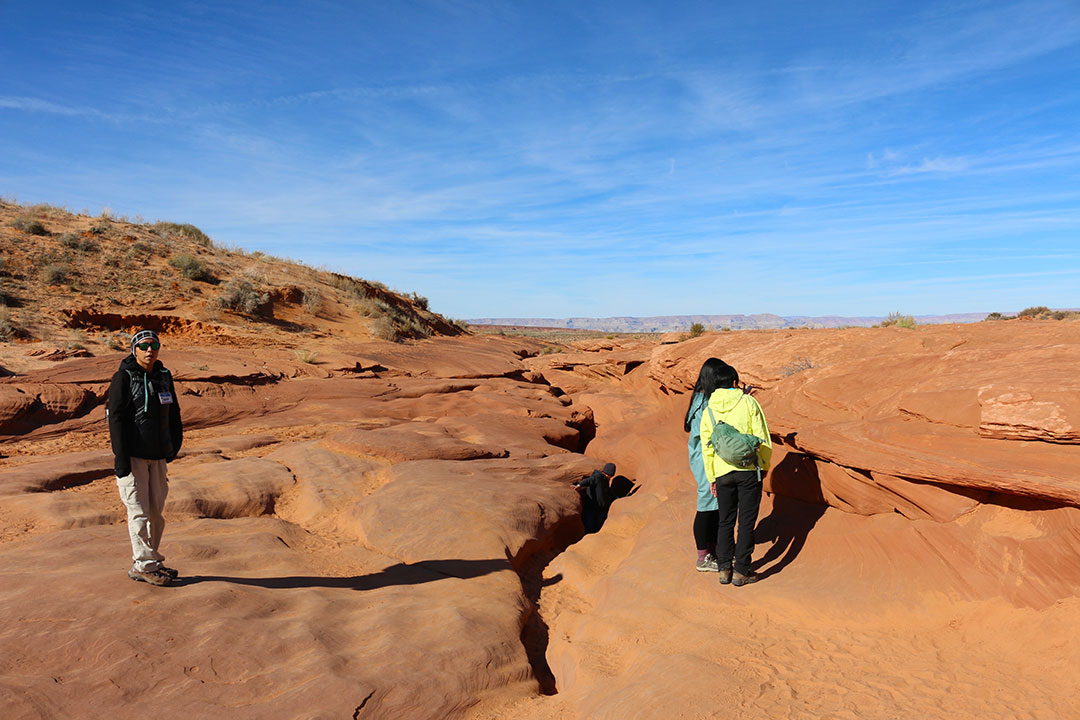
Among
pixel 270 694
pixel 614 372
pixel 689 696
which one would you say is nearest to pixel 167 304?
pixel 614 372

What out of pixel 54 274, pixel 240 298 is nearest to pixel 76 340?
pixel 54 274

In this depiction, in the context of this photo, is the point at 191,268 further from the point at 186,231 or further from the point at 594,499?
the point at 594,499

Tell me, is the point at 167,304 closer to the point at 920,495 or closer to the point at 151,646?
the point at 151,646

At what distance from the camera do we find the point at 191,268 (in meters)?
22.2

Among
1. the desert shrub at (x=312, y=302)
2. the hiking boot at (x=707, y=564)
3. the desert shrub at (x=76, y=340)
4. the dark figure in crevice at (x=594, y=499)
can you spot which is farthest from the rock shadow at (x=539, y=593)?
the desert shrub at (x=312, y=302)

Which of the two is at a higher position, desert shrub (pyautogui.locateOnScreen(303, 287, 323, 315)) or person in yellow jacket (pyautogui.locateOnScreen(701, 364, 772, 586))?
desert shrub (pyautogui.locateOnScreen(303, 287, 323, 315))

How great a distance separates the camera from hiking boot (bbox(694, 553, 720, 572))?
557 cm

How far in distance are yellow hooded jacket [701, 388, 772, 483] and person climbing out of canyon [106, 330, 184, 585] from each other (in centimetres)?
460

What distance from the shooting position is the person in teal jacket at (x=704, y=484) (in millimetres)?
5500

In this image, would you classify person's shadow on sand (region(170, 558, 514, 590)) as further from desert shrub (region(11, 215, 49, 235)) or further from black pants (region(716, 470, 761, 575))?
desert shrub (region(11, 215, 49, 235))

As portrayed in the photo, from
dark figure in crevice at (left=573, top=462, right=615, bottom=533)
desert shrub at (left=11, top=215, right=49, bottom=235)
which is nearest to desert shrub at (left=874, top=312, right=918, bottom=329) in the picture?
dark figure in crevice at (left=573, top=462, right=615, bottom=533)

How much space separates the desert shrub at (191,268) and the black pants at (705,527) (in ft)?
73.7

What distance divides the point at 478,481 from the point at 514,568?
205 centimetres

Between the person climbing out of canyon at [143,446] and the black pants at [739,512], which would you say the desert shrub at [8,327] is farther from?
the black pants at [739,512]
